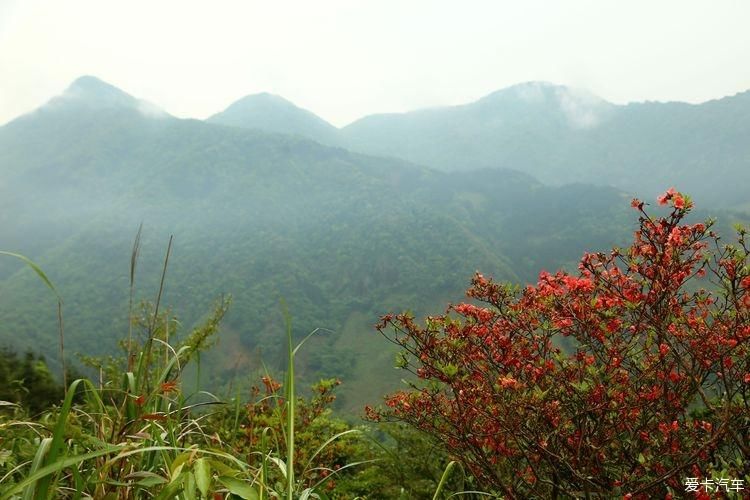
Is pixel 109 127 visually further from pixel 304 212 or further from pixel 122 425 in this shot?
pixel 122 425

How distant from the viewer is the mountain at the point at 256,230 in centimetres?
A: 8788

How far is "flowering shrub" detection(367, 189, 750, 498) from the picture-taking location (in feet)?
8.63

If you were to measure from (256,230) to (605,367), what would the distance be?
137003 millimetres

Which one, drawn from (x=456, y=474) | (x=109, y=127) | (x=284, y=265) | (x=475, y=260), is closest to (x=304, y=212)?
(x=284, y=265)

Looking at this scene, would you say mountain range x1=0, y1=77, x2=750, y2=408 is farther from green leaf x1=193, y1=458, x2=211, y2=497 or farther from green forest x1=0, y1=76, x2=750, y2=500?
green leaf x1=193, y1=458, x2=211, y2=497

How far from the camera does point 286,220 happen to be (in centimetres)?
14325

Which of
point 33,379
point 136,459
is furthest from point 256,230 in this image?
point 136,459

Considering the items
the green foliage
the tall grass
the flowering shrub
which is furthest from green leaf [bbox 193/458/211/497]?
the green foliage

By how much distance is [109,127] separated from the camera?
184 meters

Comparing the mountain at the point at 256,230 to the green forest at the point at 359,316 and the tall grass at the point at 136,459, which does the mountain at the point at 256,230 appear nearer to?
the green forest at the point at 359,316

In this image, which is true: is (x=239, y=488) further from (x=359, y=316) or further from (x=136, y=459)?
(x=359, y=316)

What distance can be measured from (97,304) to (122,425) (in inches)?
4145

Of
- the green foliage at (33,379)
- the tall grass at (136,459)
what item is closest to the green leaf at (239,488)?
the tall grass at (136,459)

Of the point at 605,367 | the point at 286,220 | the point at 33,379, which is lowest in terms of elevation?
the point at 286,220
